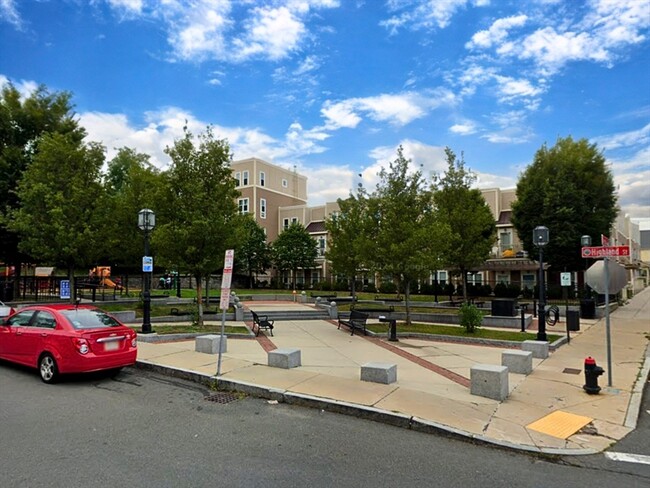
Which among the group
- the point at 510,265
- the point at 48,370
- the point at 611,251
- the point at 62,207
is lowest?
the point at 48,370

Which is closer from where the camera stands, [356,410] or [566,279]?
[356,410]

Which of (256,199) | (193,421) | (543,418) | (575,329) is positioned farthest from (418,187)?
(256,199)

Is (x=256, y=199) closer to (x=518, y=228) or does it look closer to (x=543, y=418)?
(x=518, y=228)

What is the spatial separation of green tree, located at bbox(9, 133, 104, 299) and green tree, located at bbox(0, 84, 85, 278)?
447cm

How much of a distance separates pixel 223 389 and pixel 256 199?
1833 inches

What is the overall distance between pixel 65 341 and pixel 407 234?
12.6 meters

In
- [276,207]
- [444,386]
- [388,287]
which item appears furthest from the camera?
[276,207]

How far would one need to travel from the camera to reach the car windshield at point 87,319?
845cm

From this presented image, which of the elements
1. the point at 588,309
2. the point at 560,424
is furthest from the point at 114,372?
the point at 588,309

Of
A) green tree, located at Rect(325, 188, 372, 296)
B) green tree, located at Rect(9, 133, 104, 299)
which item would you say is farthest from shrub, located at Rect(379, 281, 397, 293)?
green tree, located at Rect(9, 133, 104, 299)

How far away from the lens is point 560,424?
260 inches

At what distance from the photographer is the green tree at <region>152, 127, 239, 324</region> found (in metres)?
15.1

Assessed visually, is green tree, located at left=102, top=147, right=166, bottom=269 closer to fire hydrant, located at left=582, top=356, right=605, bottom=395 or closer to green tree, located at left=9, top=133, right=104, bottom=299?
green tree, located at left=9, top=133, right=104, bottom=299

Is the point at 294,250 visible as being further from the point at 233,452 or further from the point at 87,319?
the point at 233,452
